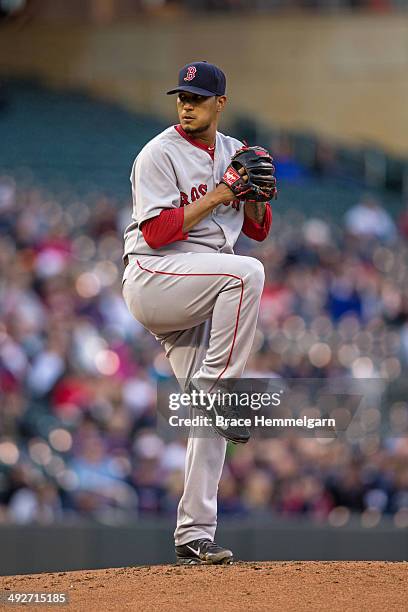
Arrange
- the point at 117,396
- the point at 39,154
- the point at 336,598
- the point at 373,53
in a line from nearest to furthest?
the point at 336,598 < the point at 117,396 < the point at 39,154 < the point at 373,53

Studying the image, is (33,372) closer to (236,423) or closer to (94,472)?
(94,472)

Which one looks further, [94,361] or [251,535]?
[94,361]

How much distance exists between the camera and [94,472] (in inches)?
339

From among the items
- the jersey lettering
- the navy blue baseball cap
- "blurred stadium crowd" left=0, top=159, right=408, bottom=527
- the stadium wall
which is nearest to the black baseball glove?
the jersey lettering

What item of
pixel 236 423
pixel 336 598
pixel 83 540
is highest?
pixel 236 423

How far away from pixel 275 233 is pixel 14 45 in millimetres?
8590

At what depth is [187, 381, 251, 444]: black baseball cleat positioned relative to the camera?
4.79 meters

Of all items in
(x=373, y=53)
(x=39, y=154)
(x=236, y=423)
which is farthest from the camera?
(x=373, y=53)

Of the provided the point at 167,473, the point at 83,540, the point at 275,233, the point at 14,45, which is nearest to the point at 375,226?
the point at 275,233

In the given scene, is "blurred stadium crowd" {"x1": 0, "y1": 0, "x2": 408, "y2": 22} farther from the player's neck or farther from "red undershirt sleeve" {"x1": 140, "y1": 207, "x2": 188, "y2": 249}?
"red undershirt sleeve" {"x1": 140, "y1": 207, "x2": 188, "y2": 249}

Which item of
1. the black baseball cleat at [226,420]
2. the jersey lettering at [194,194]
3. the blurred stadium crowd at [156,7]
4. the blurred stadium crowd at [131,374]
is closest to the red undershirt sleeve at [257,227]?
the jersey lettering at [194,194]

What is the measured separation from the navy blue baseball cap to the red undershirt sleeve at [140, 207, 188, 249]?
0.45m

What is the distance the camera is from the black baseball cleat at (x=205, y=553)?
5.07 meters

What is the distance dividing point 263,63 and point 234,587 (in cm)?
1605
